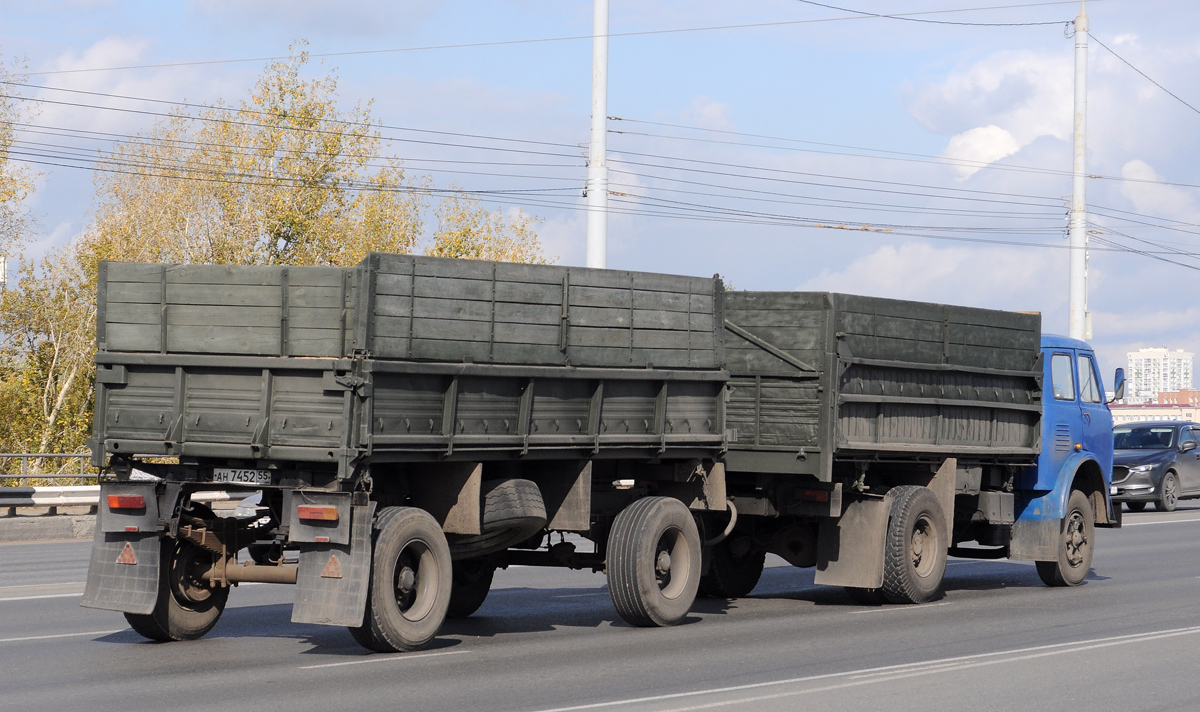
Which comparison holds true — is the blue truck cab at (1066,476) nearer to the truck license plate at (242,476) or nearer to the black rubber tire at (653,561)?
the black rubber tire at (653,561)

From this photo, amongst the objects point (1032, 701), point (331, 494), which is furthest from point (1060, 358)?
point (331, 494)

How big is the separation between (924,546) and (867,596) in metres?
0.77

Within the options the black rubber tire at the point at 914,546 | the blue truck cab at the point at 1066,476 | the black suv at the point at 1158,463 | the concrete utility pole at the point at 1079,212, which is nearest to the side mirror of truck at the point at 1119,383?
the blue truck cab at the point at 1066,476

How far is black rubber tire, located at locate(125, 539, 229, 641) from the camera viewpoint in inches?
396

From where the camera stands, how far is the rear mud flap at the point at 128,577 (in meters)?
9.77

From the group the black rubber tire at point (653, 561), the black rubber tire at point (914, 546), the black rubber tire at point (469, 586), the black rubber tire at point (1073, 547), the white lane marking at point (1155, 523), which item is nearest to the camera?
the black rubber tire at point (653, 561)

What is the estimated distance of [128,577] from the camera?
9797mm

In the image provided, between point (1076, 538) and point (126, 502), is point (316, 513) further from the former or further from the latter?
point (1076, 538)

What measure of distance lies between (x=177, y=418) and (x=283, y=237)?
32.3m

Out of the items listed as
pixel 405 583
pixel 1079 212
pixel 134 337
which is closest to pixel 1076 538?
pixel 405 583

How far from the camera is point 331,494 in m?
9.21

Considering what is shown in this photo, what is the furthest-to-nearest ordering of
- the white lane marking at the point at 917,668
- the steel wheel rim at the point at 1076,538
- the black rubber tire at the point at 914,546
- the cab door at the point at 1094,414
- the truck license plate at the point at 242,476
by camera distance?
the cab door at the point at 1094,414 < the steel wheel rim at the point at 1076,538 < the black rubber tire at the point at 914,546 < the truck license plate at the point at 242,476 < the white lane marking at the point at 917,668

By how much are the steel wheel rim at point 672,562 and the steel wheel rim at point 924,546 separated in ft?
8.83

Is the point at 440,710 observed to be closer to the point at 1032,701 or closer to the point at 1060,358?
the point at 1032,701
